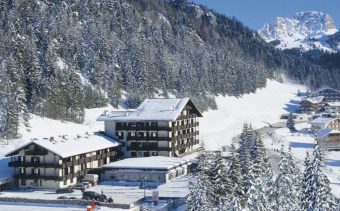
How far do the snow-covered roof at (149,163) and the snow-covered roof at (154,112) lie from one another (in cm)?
723

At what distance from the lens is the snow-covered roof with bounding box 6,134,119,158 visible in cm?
6550

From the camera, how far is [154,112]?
83.0 meters

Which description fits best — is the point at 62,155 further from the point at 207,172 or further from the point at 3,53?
the point at 3,53

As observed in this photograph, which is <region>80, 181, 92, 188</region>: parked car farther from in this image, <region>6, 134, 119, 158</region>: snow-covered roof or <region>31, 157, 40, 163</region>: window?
<region>31, 157, 40, 163</region>: window

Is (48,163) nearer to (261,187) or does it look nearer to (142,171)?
(142,171)

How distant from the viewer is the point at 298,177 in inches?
2130

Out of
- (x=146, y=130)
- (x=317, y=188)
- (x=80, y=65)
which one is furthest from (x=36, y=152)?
(x=80, y=65)

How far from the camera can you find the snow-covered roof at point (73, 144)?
→ 6550 centimetres

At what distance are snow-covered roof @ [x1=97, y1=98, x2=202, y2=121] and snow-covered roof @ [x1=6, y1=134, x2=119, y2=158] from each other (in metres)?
5.01

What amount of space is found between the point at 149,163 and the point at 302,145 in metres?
54.7

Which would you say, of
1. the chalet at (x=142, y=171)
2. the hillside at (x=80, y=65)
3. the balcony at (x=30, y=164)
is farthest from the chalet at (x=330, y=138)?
the balcony at (x=30, y=164)

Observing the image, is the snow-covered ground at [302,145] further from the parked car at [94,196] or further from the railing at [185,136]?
the parked car at [94,196]

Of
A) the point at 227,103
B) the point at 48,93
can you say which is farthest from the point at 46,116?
the point at 227,103

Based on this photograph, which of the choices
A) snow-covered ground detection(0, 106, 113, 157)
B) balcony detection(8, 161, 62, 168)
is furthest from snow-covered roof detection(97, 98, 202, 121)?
balcony detection(8, 161, 62, 168)
